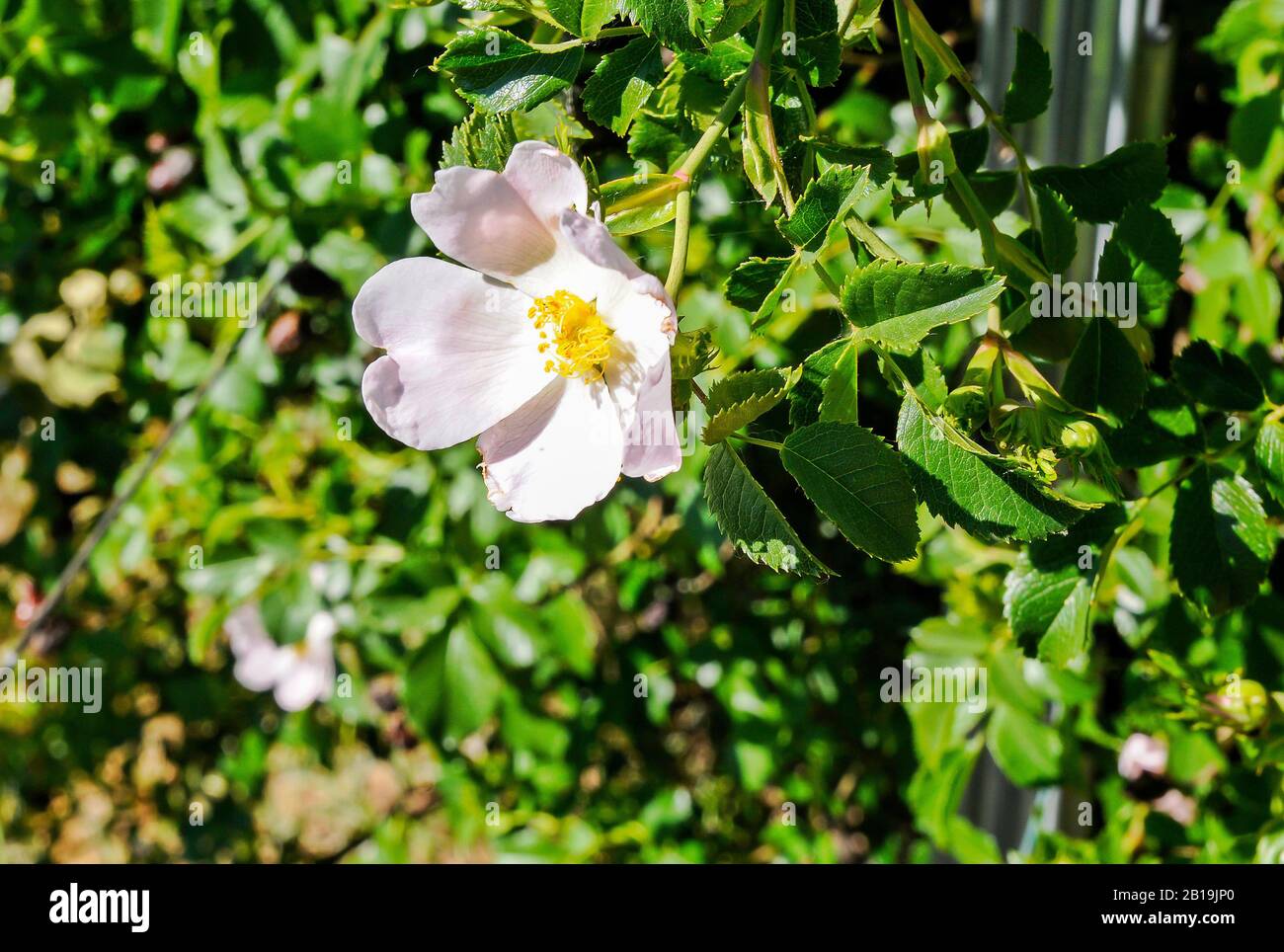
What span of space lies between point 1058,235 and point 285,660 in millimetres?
1314

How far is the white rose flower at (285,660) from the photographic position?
5.16 feet

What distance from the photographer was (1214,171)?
117 centimetres

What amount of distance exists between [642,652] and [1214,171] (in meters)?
0.98

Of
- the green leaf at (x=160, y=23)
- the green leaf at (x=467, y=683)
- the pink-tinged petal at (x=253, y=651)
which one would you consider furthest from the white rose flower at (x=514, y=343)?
the pink-tinged petal at (x=253, y=651)

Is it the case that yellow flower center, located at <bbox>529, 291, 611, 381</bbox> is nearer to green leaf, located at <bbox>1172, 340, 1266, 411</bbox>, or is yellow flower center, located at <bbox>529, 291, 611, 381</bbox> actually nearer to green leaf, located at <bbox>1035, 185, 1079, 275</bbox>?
green leaf, located at <bbox>1035, 185, 1079, 275</bbox>

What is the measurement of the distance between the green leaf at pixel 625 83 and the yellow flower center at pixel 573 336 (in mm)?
109

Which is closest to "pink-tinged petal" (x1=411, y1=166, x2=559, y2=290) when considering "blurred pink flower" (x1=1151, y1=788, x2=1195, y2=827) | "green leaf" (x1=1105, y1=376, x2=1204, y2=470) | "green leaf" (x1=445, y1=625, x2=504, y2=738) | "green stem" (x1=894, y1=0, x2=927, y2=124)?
"green stem" (x1=894, y1=0, x2=927, y2=124)

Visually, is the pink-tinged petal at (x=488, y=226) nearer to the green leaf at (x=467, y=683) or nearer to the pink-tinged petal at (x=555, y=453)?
the pink-tinged petal at (x=555, y=453)

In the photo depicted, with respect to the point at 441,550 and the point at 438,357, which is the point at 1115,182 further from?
the point at 441,550

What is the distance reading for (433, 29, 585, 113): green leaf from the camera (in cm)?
62

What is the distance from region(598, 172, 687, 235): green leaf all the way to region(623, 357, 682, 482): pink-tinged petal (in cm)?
9

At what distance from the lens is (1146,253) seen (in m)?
0.76

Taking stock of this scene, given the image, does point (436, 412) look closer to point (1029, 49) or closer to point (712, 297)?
point (1029, 49)

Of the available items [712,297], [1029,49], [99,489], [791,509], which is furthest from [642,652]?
[1029,49]
